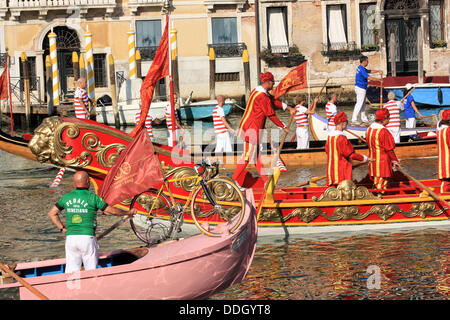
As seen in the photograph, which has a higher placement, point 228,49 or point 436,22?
point 436,22

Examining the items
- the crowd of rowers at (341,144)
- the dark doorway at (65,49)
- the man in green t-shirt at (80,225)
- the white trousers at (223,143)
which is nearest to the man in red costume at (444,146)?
the crowd of rowers at (341,144)

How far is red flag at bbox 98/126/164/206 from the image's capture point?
32.7 feet

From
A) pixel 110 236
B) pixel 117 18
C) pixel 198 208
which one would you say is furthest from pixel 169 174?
pixel 117 18

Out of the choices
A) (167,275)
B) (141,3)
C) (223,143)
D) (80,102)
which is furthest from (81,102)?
(141,3)

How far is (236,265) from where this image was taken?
9.00 meters

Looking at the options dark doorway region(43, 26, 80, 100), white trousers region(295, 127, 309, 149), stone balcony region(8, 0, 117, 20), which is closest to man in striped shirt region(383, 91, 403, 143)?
white trousers region(295, 127, 309, 149)

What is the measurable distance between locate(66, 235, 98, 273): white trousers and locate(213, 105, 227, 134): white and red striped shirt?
923 centimetres

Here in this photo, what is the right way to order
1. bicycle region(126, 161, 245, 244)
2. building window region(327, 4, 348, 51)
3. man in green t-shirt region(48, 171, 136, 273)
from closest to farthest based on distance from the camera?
man in green t-shirt region(48, 171, 136, 273)
bicycle region(126, 161, 245, 244)
building window region(327, 4, 348, 51)

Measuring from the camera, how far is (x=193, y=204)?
1101 centimetres

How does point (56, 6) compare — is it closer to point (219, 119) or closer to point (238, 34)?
point (238, 34)

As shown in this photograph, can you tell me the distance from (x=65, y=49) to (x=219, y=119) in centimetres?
2148

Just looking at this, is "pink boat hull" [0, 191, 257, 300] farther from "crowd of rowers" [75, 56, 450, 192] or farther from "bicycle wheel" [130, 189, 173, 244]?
"crowd of rowers" [75, 56, 450, 192]

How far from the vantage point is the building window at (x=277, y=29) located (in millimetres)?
38062

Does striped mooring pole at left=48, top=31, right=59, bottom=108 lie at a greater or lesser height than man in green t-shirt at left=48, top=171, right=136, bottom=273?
greater
